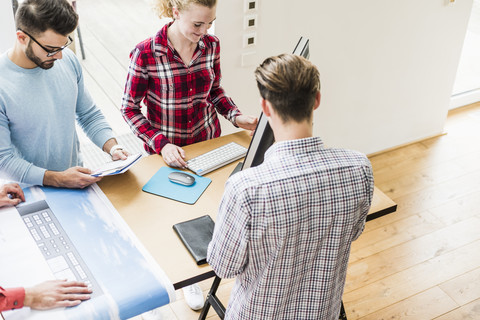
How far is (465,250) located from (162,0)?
7.17ft

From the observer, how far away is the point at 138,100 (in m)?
2.16

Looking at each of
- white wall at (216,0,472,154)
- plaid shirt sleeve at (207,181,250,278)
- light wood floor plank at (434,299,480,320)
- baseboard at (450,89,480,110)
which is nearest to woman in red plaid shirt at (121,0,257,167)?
white wall at (216,0,472,154)

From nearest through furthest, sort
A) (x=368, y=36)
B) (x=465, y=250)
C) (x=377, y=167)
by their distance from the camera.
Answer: (x=465, y=250) → (x=368, y=36) → (x=377, y=167)

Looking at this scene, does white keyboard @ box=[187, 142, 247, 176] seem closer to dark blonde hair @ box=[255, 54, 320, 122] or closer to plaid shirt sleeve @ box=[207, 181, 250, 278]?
plaid shirt sleeve @ box=[207, 181, 250, 278]

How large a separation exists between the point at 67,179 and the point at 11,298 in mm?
584

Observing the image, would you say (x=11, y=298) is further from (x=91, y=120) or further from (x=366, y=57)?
(x=366, y=57)

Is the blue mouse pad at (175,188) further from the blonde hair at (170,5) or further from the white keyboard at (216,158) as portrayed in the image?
the blonde hair at (170,5)

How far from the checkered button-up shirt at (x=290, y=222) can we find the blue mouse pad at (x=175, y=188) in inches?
20.4

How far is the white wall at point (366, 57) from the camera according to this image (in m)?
2.92

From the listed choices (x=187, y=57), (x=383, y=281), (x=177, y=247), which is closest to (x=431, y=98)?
(x=383, y=281)

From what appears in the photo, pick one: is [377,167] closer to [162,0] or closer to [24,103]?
[162,0]

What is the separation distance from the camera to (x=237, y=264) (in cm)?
131

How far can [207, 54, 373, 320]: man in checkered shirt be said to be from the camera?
1.21 metres

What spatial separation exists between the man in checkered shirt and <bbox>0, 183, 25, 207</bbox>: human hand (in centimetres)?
80
